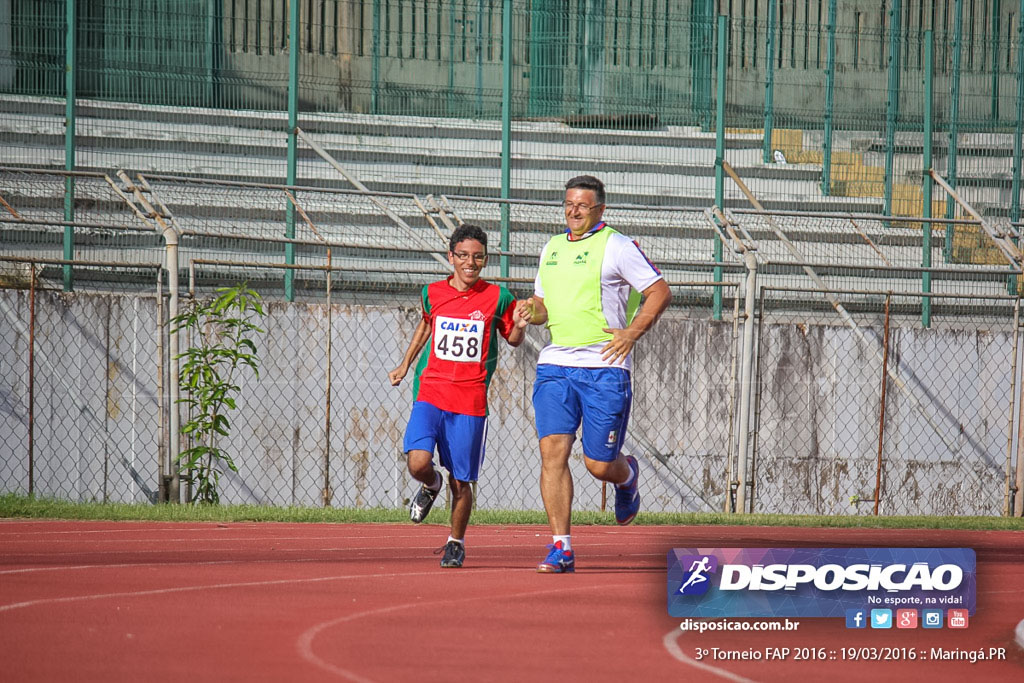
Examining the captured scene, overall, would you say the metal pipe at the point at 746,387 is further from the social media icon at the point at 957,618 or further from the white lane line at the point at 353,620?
the social media icon at the point at 957,618

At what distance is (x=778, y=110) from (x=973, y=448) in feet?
20.6

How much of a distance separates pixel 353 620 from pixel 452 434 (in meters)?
2.01

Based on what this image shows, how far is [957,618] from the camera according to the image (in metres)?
5.24

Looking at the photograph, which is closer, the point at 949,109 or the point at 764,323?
the point at 764,323

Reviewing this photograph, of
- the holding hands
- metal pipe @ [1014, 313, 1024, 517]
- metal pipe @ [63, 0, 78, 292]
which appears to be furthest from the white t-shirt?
metal pipe @ [63, 0, 78, 292]

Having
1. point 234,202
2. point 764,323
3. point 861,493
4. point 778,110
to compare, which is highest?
point 778,110

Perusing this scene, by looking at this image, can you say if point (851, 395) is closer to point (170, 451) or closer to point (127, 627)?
point (170, 451)

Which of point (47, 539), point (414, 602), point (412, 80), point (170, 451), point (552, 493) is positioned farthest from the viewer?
point (412, 80)

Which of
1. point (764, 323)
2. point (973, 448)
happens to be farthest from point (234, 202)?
point (973, 448)

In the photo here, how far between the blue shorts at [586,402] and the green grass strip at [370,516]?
11.6 feet

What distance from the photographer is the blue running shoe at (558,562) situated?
7.29 metres

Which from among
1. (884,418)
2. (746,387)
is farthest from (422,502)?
(884,418)

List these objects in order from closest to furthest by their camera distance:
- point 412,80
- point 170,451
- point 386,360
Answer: point 170,451
point 386,360
point 412,80

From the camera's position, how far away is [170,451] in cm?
1181
